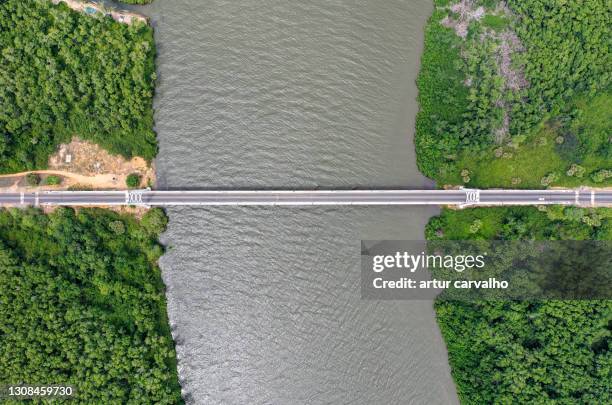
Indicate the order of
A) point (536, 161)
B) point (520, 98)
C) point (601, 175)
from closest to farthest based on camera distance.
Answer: point (601, 175), point (520, 98), point (536, 161)

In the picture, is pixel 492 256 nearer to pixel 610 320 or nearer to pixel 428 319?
pixel 428 319

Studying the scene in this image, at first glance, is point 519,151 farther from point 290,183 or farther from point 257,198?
point 257,198

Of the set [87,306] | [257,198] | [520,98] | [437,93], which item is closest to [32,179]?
[87,306]

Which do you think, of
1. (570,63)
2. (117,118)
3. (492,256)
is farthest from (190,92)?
(570,63)

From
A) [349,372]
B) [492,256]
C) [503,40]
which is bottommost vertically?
[349,372]

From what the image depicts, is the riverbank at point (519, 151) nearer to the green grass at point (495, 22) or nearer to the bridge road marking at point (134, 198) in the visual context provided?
the green grass at point (495, 22)

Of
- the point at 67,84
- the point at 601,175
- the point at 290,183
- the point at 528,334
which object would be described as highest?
the point at 67,84
